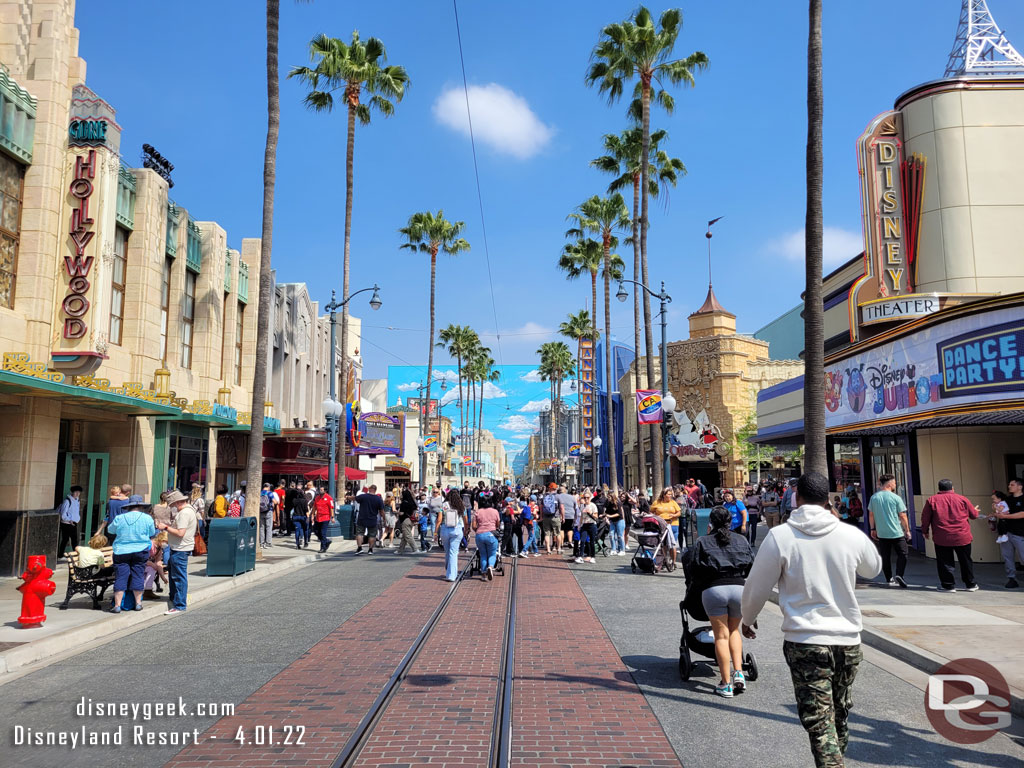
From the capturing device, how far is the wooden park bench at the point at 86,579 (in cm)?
1094

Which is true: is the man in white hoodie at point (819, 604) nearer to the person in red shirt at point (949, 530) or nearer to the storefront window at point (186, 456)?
the person in red shirt at point (949, 530)

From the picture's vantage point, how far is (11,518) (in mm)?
14844

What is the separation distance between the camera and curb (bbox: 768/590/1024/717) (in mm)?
7762

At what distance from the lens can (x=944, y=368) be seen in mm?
14469

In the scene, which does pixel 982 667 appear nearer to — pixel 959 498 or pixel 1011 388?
pixel 959 498

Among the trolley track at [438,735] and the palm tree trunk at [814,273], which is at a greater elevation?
the palm tree trunk at [814,273]

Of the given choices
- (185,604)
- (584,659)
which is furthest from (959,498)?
(185,604)

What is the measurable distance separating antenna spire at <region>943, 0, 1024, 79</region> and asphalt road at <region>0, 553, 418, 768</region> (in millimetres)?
19418

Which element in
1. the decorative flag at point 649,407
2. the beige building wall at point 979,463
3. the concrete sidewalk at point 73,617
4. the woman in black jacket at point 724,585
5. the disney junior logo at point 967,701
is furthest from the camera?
the decorative flag at point 649,407

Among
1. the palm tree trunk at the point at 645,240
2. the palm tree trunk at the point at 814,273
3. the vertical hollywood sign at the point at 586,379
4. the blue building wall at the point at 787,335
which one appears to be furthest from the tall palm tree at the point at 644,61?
the blue building wall at the point at 787,335

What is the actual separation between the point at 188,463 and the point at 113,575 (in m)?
12.5

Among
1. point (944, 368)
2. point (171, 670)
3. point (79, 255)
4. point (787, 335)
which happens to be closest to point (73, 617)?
point (171, 670)

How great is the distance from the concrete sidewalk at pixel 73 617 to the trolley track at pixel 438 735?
4133 mm

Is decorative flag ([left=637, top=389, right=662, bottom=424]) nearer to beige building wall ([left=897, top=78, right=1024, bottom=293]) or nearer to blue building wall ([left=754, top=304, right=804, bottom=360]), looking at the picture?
beige building wall ([left=897, top=78, right=1024, bottom=293])
